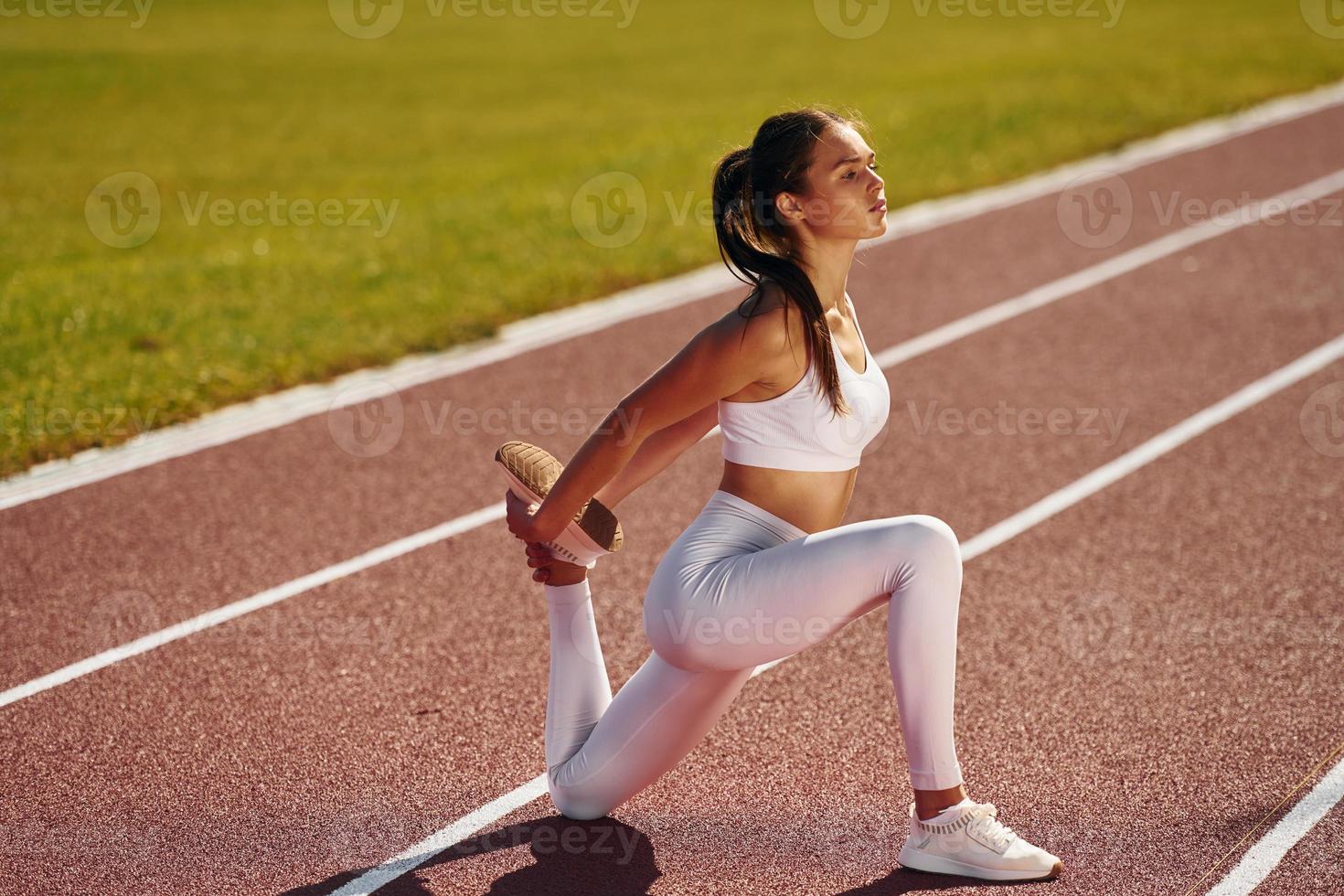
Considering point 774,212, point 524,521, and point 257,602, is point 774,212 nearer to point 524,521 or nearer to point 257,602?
point 524,521

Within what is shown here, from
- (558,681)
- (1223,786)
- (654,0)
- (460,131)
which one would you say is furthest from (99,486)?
(654,0)

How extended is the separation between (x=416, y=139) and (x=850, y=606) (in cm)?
1691

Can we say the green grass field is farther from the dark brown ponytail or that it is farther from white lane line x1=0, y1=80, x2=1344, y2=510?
the dark brown ponytail

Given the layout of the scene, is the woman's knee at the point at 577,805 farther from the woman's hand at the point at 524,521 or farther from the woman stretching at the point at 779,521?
the woman's hand at the point at 524,521

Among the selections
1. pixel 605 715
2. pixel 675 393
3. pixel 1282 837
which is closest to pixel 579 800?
pixel 605 715

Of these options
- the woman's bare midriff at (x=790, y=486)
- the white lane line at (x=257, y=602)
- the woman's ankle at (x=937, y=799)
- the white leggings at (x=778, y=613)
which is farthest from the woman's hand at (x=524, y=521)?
the white lane line at (x=257, y=602)

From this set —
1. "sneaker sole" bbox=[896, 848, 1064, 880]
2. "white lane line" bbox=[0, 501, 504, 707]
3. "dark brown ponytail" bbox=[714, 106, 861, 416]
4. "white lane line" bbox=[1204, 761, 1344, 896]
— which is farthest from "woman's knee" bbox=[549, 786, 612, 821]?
"white lane line" bbox=[0, 501, 504, 707]

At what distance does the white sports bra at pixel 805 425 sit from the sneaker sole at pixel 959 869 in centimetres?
112

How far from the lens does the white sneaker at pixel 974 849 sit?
379cm

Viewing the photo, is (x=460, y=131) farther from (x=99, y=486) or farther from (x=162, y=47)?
(x=99, y=486)

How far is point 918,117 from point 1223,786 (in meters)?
12.5

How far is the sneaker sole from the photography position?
12.6ft

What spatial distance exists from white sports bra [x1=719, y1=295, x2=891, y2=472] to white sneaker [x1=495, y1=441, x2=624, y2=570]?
1.40ft

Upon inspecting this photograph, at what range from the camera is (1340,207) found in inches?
484
